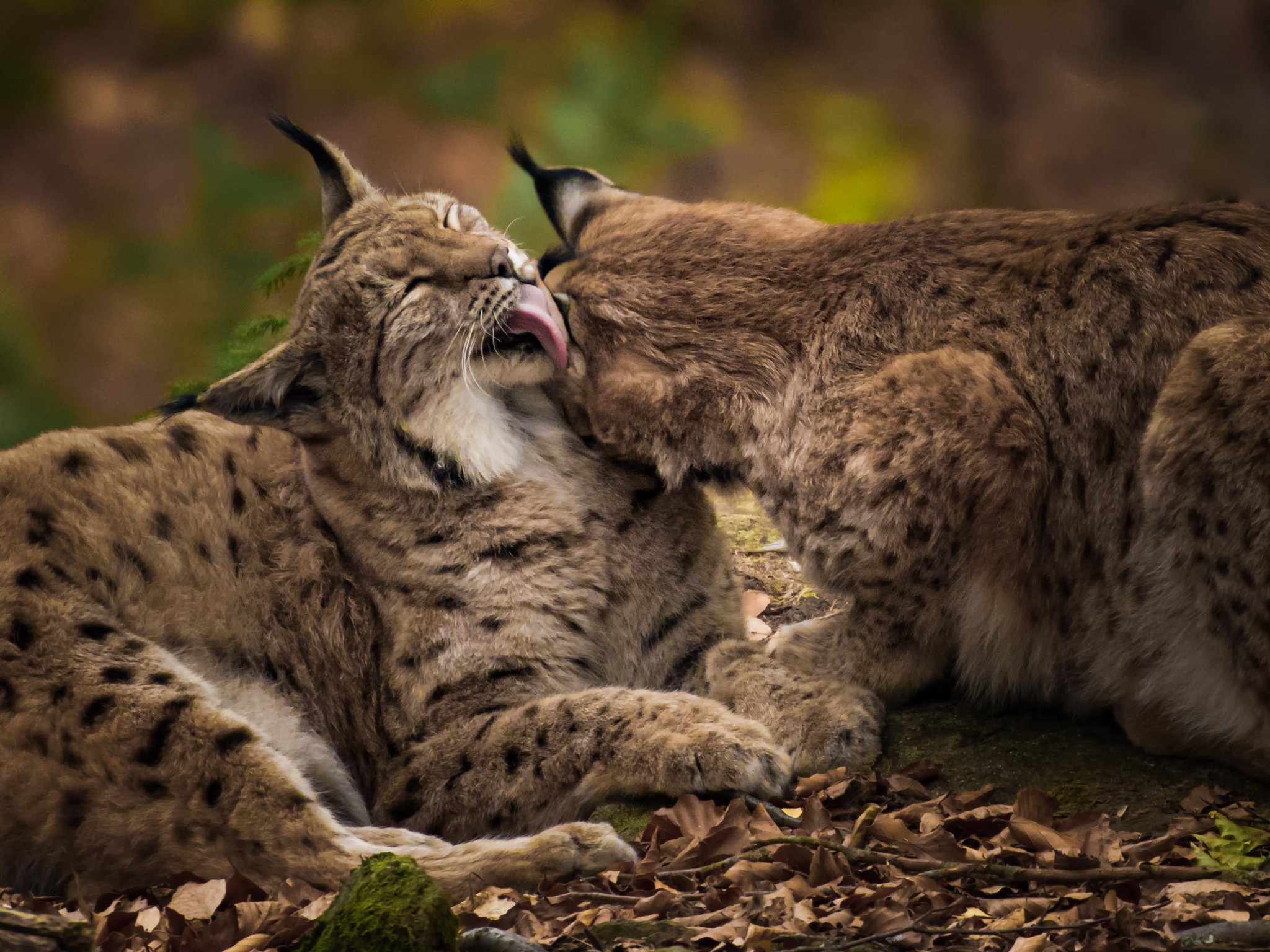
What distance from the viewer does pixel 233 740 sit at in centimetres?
244

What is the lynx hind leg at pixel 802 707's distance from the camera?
2.60 metres

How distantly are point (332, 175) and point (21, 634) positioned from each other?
1.44m

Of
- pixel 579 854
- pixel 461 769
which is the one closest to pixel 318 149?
pixel 461 769

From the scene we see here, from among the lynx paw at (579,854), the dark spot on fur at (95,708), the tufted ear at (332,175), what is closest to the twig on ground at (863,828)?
the lynx paw at (579,854)

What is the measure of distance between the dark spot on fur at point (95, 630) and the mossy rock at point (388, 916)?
40.5 inches

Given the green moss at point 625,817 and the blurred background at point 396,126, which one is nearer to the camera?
the green moss at point 625,817

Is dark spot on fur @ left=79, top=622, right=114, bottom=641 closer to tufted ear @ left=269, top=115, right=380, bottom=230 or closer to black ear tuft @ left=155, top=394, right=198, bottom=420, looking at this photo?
black ear tuft @ left=155, top=394, right=198, bottom=420

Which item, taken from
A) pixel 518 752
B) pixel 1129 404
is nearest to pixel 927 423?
pixel 1129 404

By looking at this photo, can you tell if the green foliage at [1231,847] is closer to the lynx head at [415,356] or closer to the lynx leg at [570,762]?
the lynx leg at [570,762]

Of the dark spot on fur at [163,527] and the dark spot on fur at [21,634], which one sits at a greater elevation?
the dark spot on fur at [163,527]

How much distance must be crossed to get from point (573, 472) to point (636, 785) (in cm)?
86

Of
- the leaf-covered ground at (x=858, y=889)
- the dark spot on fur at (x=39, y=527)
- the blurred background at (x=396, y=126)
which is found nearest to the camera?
the leaf-covered ground at (x=858, y=889)

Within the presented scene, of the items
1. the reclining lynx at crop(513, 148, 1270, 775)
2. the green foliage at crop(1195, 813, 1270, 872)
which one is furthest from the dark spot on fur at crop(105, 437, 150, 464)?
the green foliage at crop(1195, 813, 1270, 872)

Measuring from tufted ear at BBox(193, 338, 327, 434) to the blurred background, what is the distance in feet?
3.10
